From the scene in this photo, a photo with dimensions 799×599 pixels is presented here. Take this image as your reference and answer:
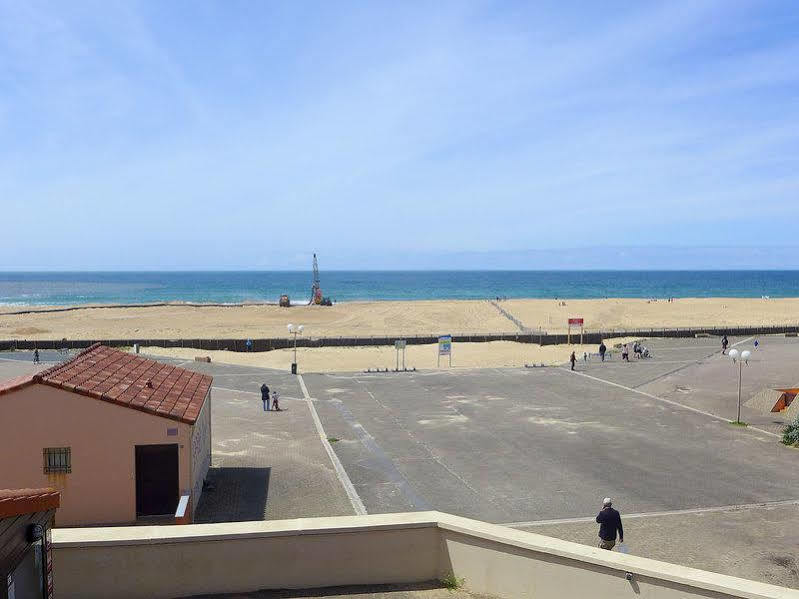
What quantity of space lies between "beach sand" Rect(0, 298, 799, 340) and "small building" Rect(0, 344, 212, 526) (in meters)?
45.3

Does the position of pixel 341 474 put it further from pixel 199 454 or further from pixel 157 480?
pixel 157 480

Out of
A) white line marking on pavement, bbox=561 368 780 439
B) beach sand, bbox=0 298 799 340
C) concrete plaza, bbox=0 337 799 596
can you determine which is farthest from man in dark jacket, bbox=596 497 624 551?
beach sand, bbox=0 298 799 340

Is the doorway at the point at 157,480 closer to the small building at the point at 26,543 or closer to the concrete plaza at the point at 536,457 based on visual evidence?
the concrete plaza at the point at 536,457

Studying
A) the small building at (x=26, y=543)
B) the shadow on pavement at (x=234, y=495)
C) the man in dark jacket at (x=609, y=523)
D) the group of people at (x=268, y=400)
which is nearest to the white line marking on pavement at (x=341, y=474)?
the group of people at (x=268, y=400)

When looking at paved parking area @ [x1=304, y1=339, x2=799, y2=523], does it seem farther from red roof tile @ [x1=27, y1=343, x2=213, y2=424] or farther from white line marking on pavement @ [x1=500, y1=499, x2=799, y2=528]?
red roof tile @ [x1=27, y1=343, x2=213, y2=424]

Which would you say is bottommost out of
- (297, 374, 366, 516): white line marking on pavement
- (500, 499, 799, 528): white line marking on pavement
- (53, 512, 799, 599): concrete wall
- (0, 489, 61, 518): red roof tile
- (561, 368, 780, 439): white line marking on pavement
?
(500, 499, 799, 528): white line marking on pavement

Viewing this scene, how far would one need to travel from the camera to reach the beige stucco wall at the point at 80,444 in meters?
13.7

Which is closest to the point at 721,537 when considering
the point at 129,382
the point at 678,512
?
the point at 678,512

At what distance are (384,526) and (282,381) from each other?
27278mm

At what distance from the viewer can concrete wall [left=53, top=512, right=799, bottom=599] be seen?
6.59 metres

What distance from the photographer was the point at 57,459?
13.8 meters

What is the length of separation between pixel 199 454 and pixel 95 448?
2.87m

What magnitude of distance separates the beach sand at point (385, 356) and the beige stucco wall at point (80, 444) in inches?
936

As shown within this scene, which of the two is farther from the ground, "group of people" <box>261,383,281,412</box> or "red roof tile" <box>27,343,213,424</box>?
"red roof tile" <box>27,343,213,424</box>
